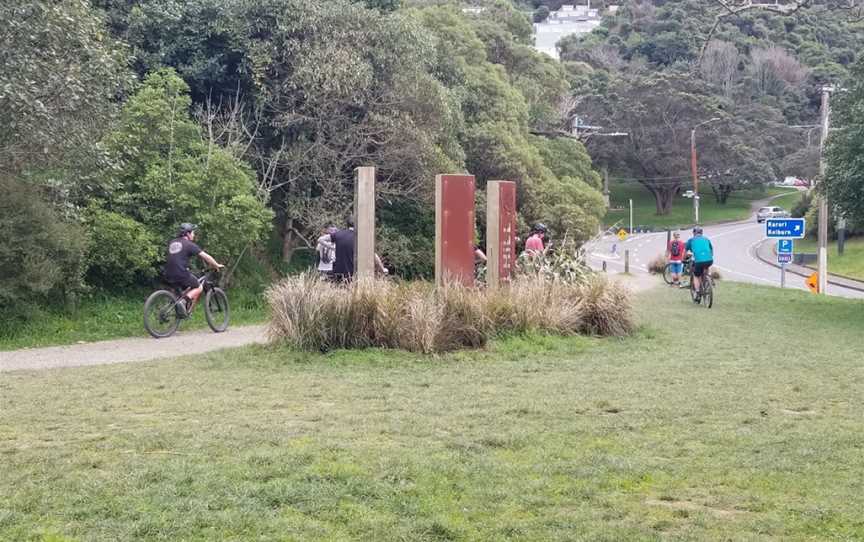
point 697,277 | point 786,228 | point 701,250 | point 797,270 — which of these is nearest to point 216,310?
point 701,250

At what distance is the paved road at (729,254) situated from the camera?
1779 inches

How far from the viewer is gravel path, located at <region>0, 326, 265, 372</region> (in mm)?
12154

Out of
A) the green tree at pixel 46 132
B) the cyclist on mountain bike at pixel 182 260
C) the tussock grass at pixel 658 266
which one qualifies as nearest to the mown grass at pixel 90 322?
the green tree at pixel 46 132

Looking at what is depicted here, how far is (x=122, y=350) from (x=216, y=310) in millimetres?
2607

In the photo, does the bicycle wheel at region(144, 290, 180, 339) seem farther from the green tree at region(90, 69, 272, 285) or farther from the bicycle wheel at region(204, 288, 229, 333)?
the green tree at region(90, 69, 272, 285)

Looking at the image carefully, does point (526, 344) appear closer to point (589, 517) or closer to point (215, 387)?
point (215, 387)

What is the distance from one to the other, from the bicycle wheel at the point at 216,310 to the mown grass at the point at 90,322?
0.59 metres

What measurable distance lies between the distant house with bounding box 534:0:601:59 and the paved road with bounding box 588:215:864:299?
39743 mm

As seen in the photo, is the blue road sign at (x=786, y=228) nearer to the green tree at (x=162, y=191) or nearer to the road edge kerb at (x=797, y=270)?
the road edge kerb at (x=797, y=270)

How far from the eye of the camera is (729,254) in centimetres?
5869

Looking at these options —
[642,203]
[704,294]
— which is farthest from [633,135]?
[704,294]

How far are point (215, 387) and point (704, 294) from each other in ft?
47.8

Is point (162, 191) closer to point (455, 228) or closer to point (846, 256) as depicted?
point (455, 228)

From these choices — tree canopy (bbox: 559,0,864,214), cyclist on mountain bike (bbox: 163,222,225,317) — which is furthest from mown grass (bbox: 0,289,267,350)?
tree canopy (bbox: 559,0,864,214)
